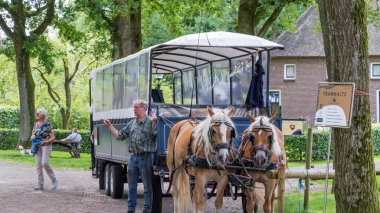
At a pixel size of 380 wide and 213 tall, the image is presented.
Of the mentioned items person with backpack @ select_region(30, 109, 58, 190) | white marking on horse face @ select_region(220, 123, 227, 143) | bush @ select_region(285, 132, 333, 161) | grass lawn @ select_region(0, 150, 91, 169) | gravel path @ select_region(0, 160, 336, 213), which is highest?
white marking on horse face @ select_region(220, 123, 227, 143)

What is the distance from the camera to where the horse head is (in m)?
11.1

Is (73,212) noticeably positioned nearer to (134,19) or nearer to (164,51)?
(164,51)

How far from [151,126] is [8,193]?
19.4 feet

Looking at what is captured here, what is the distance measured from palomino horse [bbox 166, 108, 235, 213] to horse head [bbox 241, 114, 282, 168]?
1.05 feet

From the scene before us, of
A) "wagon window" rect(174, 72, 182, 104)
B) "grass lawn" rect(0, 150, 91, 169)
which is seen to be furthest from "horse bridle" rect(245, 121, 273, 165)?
"grass lawn" rect(0, 150, 91, 169)

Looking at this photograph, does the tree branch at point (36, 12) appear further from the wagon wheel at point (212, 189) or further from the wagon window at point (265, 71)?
the wagon wheel at point (212, 189)

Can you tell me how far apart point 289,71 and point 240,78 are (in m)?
39.2

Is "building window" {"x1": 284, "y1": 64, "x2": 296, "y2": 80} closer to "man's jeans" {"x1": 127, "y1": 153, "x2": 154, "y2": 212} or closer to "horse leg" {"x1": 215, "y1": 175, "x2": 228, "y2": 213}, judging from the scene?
"man's jeans" {"x1": 127, "y1": 153, "x2": 154, "y2": 212}

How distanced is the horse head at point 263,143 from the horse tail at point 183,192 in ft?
4.58

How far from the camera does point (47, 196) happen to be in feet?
56.4

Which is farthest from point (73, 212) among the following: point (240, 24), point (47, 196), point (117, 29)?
point (117, 29)

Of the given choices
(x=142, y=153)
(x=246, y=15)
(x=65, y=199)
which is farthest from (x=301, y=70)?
(x=142, y=153)

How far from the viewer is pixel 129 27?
28.6 metres

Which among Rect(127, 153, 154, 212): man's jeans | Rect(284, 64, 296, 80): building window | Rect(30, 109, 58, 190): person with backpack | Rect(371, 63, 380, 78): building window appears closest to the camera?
Rect(127, 153, 154, 212): man's jeans
